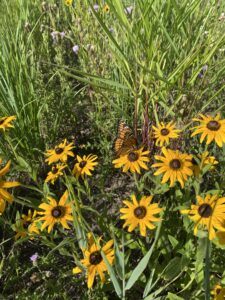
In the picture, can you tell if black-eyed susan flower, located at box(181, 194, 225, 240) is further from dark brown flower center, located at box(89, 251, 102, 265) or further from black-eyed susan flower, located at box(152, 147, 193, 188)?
dark brown flower center, located at box(89, 251, 102, 265)

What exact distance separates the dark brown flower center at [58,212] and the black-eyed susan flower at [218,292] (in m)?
0.46

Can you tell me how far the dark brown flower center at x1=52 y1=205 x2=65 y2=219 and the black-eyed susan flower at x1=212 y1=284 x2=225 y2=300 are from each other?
46cm

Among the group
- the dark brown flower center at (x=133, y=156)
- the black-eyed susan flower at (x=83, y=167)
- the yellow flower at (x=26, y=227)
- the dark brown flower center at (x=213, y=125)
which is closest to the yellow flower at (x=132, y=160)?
the dark brown flower center at (x=133, y=156)

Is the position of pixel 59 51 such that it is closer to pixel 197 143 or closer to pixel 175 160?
pixel 197 143

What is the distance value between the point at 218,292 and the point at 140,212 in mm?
292

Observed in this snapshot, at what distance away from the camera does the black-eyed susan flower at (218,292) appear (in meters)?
0.87

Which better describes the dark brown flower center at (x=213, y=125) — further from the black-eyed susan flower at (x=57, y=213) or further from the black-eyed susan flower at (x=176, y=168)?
the black-eyed susan flower at (x=57, y=213)

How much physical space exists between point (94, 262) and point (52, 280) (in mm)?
414

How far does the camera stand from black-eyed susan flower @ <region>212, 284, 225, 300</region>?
0.87 meters

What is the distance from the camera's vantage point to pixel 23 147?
1586 mm

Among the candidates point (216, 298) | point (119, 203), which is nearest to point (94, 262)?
point (216, 298)

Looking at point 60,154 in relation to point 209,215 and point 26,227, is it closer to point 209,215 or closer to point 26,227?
point 26,227

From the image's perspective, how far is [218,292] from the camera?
0.92 m

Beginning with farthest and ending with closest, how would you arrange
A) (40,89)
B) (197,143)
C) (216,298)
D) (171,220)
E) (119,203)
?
(40,89)
(197,143)
(119,203)
(171,220)
(216,298)
